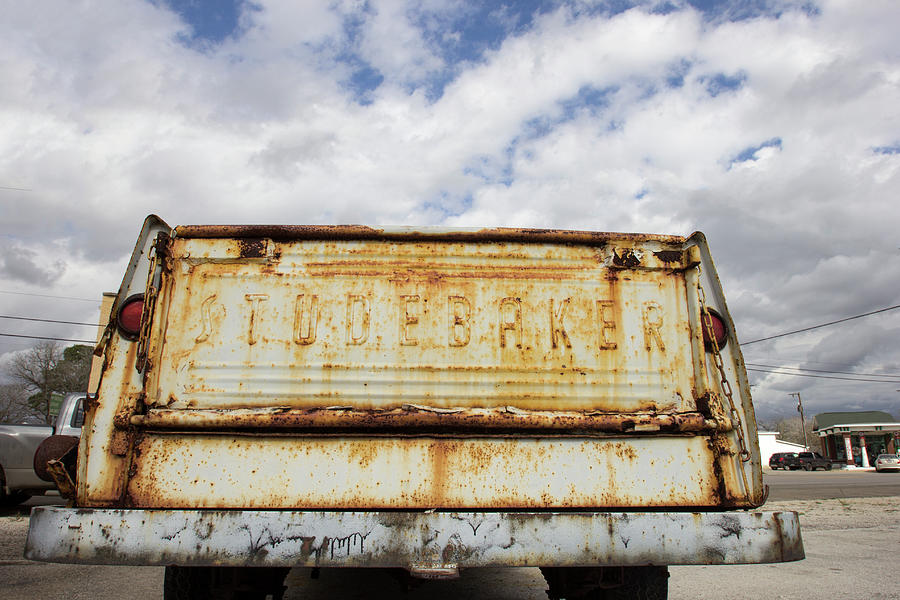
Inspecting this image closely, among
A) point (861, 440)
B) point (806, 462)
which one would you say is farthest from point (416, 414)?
point (861, 440)

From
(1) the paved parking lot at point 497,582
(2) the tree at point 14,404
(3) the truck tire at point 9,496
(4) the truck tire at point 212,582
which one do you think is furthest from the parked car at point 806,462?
(2) the tree at point 14,404

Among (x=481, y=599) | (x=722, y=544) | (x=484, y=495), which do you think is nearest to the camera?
(x=722, y=544)

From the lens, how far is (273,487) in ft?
6.28

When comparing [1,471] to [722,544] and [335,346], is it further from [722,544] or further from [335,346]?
[722,544]

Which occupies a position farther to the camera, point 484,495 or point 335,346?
point 335,346

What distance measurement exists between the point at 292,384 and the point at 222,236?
650 mm

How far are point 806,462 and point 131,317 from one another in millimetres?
47886

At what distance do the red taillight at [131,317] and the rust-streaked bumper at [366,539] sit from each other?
0.63 meters

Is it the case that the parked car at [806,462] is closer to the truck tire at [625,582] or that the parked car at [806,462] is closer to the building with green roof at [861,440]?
the building with green roof at [861,440]

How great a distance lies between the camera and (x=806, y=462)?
40625mm

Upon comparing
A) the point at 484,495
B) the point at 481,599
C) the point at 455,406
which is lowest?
the point at 481,599

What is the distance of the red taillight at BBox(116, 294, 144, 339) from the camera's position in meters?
2.11

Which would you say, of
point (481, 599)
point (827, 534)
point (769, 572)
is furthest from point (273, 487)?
point (827, 534)

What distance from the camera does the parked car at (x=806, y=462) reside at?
40.5 m
